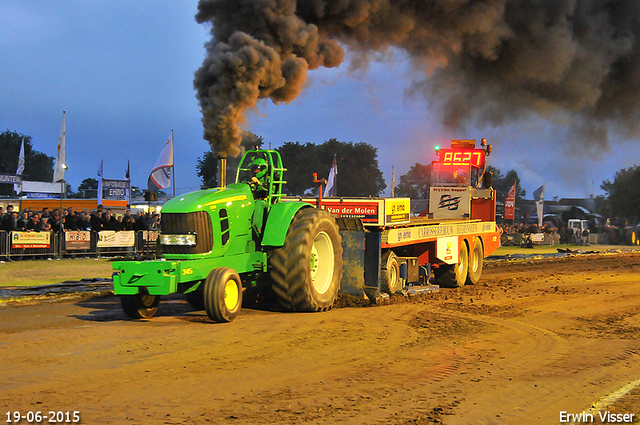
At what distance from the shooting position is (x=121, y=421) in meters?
4.50

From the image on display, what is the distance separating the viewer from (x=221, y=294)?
8242 millimetres

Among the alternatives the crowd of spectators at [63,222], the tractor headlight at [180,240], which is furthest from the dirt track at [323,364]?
the crowd of spectators at [63,222]

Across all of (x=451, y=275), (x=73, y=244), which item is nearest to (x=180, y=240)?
(x=451, y=275)

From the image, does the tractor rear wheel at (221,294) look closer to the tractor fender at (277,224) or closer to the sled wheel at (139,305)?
the tractor fender at (277,224)

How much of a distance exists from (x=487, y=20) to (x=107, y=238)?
13560mm

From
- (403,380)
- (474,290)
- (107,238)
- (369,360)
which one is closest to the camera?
(403,380)

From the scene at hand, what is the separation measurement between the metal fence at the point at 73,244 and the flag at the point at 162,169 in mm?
2366

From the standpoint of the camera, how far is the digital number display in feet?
56.3

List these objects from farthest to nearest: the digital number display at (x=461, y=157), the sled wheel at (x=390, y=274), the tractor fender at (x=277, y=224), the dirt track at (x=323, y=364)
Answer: the digital number display at (x=461, y=157) → the sled wheel at (x=390, y=274) → the tractor fender at (x=277, y=224) → the dirt track at (x=323, y=364)

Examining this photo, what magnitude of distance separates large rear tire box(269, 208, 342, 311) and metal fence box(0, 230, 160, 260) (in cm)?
829

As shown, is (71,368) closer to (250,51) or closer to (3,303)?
(3,303)

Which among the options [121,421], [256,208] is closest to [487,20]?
[256,208]

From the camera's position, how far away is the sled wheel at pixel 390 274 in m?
11.5

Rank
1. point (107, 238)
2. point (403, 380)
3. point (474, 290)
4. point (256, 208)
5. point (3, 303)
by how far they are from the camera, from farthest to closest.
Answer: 1. point (107, 238)
2. point (474, 290)
3. point (3, 303)
4. point (256, 208)
5. point (403, 380)
